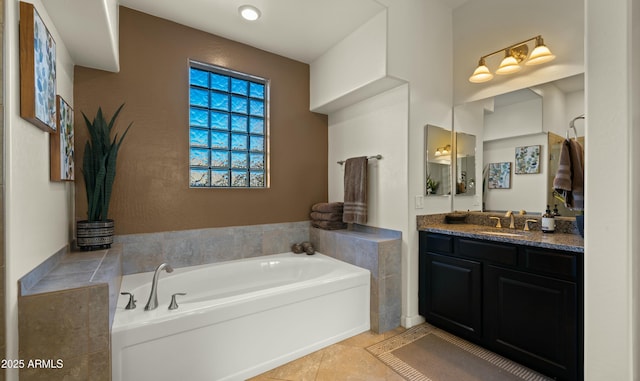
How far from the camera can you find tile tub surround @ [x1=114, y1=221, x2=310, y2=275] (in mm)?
2332

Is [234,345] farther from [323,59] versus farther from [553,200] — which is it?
[323,59]

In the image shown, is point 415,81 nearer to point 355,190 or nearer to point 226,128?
point 355,190

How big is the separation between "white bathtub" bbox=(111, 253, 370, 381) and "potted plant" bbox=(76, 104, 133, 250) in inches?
17.2

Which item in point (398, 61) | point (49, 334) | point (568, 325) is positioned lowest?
point (568, 325)

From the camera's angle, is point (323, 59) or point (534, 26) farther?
point (323, 59)

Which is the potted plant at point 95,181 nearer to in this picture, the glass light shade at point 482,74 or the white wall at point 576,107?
the glass light shade at point 482,74

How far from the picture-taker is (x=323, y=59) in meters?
3.08

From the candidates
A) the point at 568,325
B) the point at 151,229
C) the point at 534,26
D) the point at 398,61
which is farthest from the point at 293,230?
the point at 534,26

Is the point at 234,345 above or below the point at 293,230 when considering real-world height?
below

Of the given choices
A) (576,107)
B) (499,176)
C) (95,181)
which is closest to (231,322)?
(95,181)

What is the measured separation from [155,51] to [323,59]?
1.65 metres

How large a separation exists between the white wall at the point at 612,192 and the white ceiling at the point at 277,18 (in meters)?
1.55

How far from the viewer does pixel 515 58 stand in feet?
7.70

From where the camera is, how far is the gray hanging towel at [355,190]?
9.15 ft
